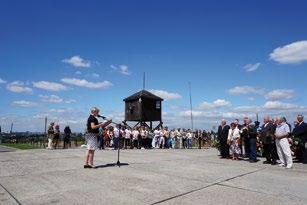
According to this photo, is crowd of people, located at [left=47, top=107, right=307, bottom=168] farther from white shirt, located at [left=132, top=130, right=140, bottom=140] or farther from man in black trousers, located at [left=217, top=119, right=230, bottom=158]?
white shirt, located at [left=132, top=130, right=140, bottom=140]

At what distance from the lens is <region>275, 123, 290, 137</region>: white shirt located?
12055mm

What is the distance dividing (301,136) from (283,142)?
2417mm

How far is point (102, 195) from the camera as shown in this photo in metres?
6.28

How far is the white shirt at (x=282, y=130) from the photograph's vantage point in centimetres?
1205

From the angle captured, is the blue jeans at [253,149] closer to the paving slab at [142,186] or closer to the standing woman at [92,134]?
the paving slab at [142,186]

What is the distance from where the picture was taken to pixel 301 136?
550 inches

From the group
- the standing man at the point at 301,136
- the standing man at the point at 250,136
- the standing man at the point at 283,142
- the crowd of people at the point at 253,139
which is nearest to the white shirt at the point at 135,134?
the crowd of people at the point at 253,139

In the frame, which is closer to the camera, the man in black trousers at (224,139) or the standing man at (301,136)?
the standing man at (301,136)

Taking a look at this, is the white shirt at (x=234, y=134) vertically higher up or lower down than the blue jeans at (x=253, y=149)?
higher up

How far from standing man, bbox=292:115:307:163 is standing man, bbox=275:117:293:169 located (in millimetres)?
1808

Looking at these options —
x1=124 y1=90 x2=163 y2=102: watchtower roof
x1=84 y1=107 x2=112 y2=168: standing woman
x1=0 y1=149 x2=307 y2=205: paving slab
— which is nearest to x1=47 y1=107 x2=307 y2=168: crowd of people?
x1=84 y1=107 x2=112 y2=168: standing woman

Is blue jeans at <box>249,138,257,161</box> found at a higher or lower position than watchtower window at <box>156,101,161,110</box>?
lower

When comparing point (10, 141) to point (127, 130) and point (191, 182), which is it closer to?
point (127, 130)

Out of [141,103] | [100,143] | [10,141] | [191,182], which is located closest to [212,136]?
[141,103]
